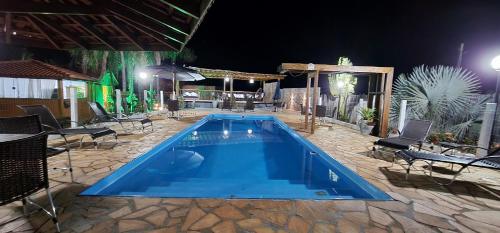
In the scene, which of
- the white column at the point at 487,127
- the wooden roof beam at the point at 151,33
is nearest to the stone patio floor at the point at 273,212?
the white column at the point at 487,127

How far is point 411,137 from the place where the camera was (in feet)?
16.0

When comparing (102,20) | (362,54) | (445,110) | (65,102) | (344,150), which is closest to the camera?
(102,20)

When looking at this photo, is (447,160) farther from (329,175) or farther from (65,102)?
(65,102)

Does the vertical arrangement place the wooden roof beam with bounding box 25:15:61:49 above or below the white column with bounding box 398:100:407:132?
above

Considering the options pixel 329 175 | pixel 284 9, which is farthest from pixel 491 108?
pixel 284 9

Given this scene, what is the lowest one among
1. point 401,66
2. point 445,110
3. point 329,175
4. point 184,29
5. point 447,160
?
point 329,175

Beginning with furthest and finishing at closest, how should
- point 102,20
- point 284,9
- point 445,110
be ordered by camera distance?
point 284,9 → point 445,110 → point 102,20

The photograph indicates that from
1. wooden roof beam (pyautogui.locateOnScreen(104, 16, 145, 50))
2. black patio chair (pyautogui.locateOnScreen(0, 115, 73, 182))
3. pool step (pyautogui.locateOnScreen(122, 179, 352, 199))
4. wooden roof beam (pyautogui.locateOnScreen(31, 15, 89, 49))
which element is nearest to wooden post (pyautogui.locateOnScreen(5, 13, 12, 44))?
wooden roof beam (pyautogui.locateOnScreen(31, 15, 89, 49))

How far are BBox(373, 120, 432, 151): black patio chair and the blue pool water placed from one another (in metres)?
1.15

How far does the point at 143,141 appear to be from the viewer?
541 cm

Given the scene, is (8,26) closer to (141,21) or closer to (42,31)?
(42,31)

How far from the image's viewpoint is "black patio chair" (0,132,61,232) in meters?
1.70

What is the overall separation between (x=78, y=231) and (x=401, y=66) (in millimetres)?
29152

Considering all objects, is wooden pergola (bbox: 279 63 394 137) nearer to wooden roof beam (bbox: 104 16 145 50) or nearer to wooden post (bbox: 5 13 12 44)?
wooden roof beam (bbox: 104 16 145 50)
